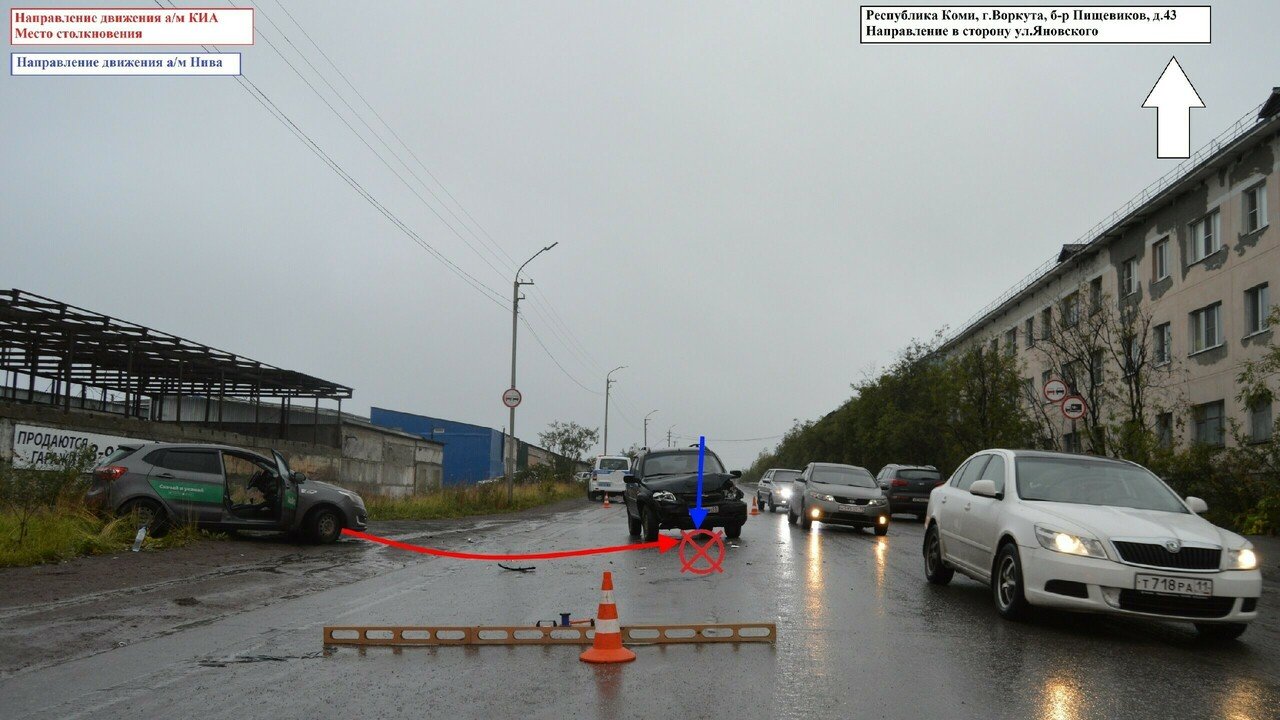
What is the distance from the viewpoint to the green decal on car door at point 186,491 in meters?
14.9

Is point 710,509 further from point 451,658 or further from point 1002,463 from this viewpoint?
point 451,658

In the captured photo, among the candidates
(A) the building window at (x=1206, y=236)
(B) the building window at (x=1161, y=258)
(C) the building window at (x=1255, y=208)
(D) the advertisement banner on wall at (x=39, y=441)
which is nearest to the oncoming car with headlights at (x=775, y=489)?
(A) the building window at (x=1206, y=236)

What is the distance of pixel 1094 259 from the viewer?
136 feet

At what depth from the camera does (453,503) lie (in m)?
29.2

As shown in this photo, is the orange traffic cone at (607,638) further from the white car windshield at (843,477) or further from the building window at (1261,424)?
the building window at (1261,424)

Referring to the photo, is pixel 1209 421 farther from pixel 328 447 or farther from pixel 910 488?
pixel 328 447

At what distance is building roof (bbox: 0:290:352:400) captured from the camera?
2539 centimetres

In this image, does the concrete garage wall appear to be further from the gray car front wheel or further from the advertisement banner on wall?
the gray car front wheel

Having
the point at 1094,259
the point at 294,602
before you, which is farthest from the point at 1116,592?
the point at 1094,259

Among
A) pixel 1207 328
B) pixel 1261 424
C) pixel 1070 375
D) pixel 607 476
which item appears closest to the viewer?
pixel 1261 424

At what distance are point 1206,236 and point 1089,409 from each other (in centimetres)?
664

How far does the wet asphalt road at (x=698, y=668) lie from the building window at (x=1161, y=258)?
27170 mm

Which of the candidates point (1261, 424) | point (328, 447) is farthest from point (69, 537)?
point (1261, 424)

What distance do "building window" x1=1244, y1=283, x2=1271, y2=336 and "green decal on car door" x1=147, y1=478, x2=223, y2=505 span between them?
27.1 metres
